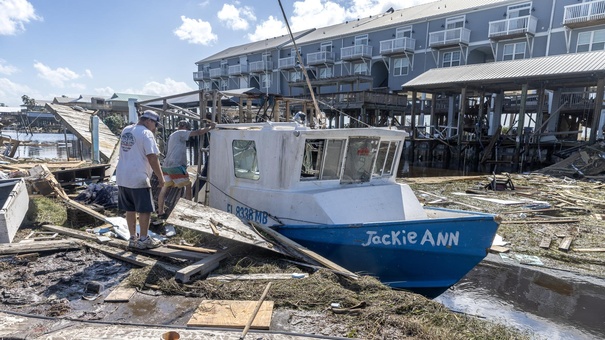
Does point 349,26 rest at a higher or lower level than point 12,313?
higher

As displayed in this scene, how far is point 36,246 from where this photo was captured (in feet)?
15.8

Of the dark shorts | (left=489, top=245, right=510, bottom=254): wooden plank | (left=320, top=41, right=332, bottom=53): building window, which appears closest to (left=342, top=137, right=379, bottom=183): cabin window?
the dark shorts

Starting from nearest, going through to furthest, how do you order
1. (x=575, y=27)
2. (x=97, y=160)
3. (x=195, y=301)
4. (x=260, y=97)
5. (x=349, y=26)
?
(x=195, y=301), (x=260, y=97), (x=97, y=160), (x=575, y=27), (x=349, y=26)

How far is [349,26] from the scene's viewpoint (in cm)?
4369

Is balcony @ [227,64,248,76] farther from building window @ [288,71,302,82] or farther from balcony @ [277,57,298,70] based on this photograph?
building window @ [288,71,302,82]

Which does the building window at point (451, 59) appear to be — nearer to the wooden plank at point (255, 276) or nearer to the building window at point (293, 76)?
the building window at point (293, 76)

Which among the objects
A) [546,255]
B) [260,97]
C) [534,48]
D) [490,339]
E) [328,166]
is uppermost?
[534,48]

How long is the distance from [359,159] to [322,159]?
75cm

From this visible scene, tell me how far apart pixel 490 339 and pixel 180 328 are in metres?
2.79

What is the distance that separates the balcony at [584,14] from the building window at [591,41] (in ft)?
2.66

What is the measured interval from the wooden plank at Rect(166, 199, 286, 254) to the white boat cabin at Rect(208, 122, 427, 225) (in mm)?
827

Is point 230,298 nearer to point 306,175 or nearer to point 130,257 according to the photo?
point 130,257

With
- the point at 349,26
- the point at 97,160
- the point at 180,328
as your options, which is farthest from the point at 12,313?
the point at 349,26

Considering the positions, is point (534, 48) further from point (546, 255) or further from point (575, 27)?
point (546, 255)
